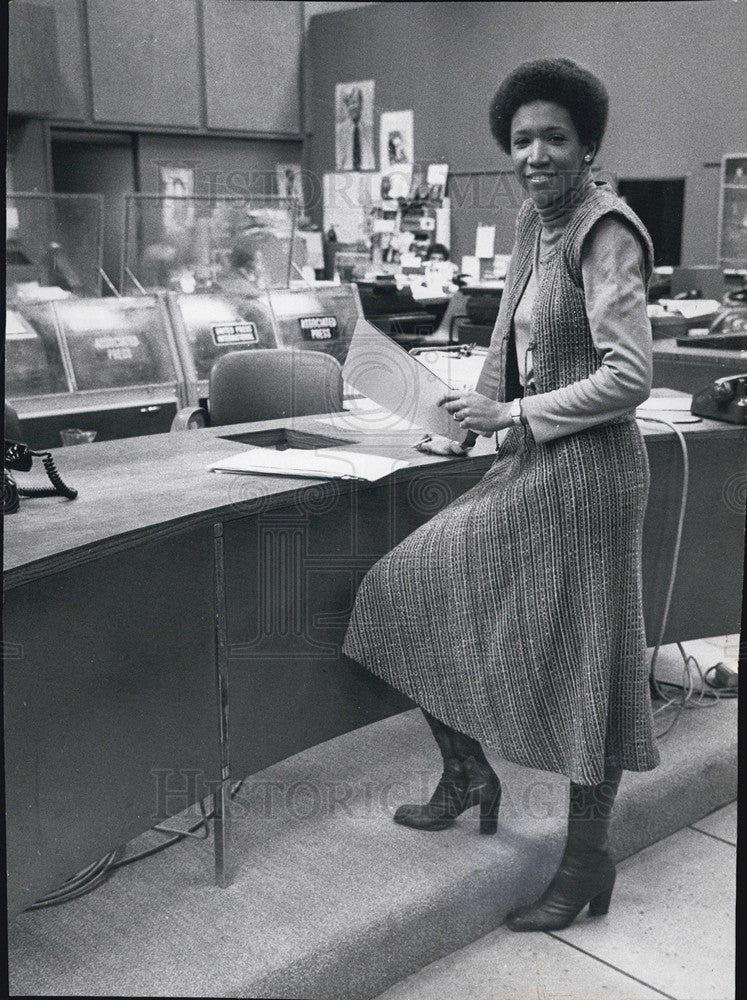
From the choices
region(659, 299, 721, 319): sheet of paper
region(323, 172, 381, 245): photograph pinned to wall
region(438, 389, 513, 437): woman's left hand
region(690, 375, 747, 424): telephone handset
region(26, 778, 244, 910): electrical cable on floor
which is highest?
region(323, 172, 381, 245): photograph pinned to wall

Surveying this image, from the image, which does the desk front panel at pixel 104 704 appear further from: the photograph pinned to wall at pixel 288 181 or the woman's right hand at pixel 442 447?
the photograph pinned to wall at pixel 288 181

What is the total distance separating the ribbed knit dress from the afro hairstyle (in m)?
0.12

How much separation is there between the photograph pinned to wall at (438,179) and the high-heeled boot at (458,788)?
19.1 feet

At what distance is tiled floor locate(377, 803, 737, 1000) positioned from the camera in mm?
1919

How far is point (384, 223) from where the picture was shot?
19.4 ft

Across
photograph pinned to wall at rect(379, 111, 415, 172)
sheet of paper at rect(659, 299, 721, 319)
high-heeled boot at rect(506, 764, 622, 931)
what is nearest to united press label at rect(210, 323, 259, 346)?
sheet of paper at rect(659, 299, 721, 319)

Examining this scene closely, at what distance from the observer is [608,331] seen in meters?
1.64

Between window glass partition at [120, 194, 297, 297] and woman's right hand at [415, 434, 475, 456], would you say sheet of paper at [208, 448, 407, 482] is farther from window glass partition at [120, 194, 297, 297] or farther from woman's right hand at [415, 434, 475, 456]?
window glass partition at [120, 194, 297, 297]

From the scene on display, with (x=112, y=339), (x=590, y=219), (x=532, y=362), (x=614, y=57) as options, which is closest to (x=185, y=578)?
(x=532, y=362)

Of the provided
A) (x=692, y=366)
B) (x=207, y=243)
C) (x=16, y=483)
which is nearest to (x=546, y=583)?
(x=16, y=483)

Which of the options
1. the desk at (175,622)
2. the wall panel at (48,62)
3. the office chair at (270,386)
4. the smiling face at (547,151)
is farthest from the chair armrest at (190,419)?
the wall panel at (48,62)

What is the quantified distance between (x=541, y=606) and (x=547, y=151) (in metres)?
0.73

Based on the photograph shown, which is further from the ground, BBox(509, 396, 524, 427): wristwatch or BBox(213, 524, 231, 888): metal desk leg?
BBox(509, 396, 524, 427): wristwatch

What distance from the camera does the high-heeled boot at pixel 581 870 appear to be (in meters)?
1.94
